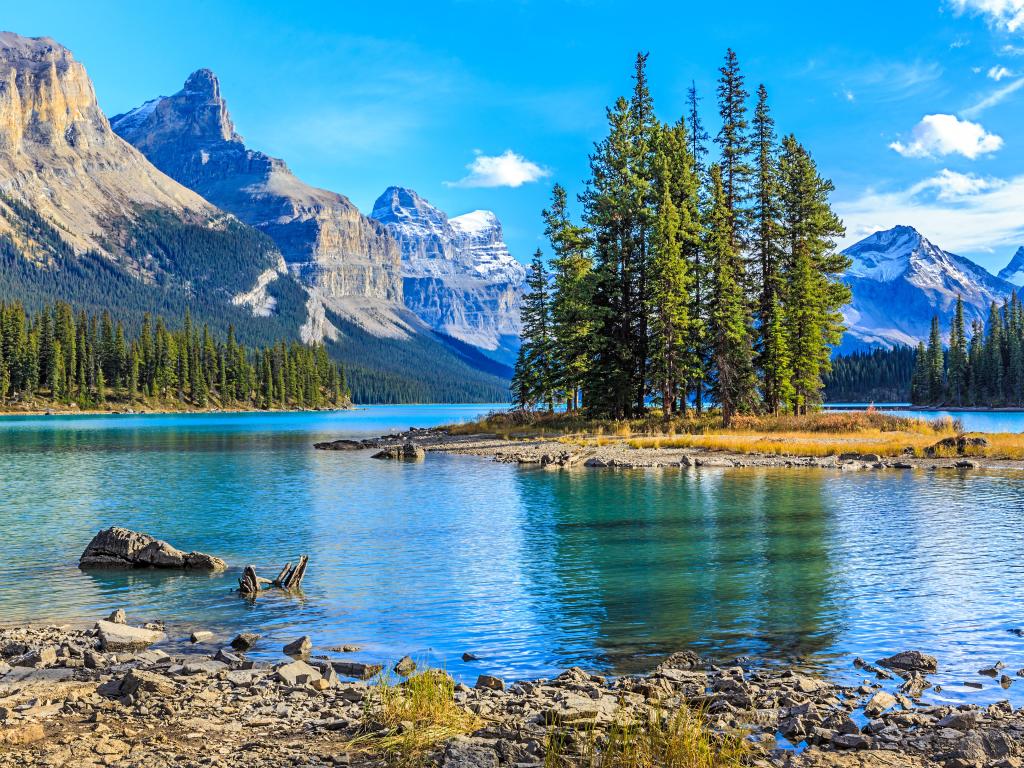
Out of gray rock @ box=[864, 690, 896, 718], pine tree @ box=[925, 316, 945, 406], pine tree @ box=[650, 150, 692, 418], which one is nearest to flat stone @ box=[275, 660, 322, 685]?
gray rock @ box=[864, 690, 896, 718]

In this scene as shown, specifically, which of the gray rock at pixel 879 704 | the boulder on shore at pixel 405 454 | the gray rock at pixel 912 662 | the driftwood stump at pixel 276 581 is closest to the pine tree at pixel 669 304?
the boulder on shore at pixel 405 454

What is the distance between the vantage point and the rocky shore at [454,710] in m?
8.35

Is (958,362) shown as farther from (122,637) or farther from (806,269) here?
(122,637)

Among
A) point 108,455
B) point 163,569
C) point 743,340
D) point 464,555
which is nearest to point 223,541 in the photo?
point 163,569

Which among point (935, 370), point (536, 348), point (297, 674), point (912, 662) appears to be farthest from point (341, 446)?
point (935, 370)

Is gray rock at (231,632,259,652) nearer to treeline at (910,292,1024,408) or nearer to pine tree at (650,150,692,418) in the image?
pine tree at (650,150,692,418)

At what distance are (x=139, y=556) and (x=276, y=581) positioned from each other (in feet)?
15.9

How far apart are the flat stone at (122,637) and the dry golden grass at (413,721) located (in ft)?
18.1

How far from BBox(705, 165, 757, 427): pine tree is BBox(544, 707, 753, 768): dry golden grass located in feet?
161

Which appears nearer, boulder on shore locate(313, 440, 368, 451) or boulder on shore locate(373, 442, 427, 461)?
boulder on shore locate(373, 442, 427, 461)

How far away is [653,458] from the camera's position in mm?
47844

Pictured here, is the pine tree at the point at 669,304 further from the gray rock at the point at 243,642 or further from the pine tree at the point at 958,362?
the pine tree at the point at 958,362

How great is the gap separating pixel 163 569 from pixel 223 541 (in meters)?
4.42

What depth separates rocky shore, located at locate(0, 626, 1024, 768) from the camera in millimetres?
8352
